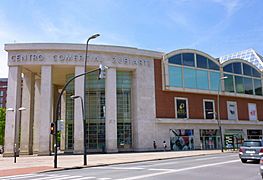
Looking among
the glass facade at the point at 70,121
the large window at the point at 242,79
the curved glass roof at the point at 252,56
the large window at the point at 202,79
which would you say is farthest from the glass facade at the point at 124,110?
the curved glass roof at the point at 252,56

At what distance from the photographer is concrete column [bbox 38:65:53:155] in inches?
1489

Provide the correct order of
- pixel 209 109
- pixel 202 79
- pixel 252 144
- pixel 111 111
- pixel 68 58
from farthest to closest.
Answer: pixel 209 109 → pixel 202 79 → pixel 111 111 → pixel 68 58 → pixel 252 144

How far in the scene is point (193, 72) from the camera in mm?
47844

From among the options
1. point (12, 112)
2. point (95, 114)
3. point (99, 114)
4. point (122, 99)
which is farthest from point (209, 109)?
point (12, 112)

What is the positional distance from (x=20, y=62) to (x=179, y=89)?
24.5 metres

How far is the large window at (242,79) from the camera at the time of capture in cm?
5250

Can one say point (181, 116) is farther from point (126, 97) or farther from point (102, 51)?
point (102, 51)

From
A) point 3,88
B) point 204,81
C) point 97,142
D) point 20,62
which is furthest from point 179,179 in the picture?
point 3,88

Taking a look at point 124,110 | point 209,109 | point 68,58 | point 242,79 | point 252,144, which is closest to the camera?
point 252,144

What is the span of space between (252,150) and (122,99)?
1068 inches

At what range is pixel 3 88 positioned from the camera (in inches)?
4574

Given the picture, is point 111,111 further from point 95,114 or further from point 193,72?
point 193,72

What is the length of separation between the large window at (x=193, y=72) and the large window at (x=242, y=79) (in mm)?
3090

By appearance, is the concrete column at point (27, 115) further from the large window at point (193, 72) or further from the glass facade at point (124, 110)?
the large window at point (193, 72)
